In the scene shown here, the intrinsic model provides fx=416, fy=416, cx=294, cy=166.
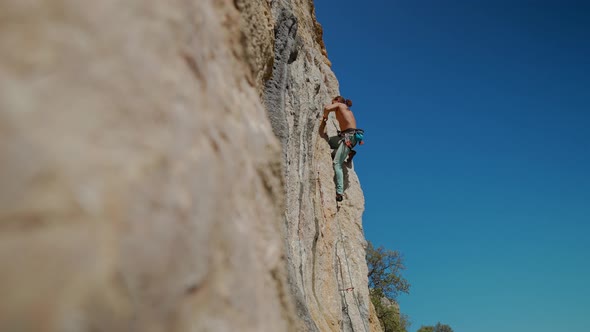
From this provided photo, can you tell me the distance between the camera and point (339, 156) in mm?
10633

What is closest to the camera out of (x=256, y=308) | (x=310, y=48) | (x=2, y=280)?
(x=2, y=280)

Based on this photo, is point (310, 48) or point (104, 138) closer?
point (104, 138)

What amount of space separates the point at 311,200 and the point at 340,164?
112 inches

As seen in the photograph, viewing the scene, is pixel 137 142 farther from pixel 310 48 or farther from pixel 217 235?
pixel 310 48

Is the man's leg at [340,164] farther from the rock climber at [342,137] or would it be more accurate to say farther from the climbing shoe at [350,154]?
the climbing shoe at [350,154]

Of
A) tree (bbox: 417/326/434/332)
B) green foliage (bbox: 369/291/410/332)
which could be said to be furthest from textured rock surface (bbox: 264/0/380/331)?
tree (bbox: 417/326/434/332)

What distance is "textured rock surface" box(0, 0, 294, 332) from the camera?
34.8 inches

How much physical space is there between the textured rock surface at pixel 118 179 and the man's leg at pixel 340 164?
8.89m

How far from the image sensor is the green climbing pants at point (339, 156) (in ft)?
34.1

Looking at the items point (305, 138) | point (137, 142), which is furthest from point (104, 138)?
point (305, 138)

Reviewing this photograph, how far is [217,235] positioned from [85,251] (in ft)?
1.47

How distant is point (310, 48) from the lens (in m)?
10.4

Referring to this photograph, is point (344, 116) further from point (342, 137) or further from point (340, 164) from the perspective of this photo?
point (340, 164)

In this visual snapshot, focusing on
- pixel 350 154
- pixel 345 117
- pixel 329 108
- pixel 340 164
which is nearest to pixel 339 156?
pixel 340 164
